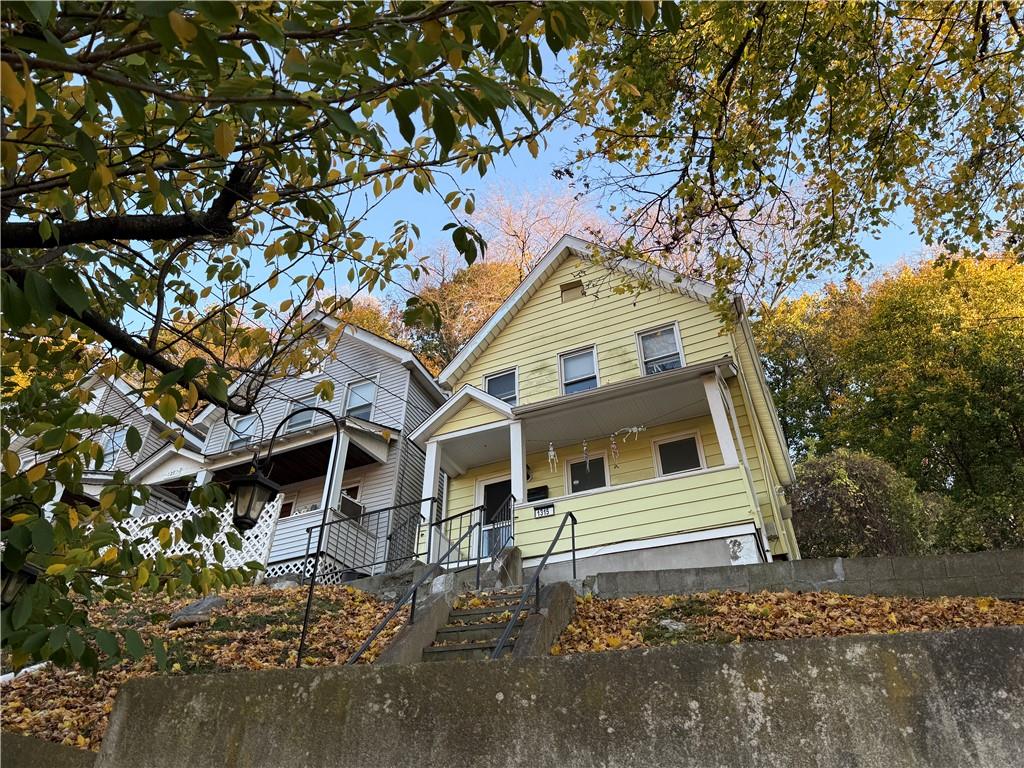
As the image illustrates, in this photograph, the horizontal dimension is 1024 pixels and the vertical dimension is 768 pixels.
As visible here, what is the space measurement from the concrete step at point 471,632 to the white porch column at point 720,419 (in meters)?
5.80

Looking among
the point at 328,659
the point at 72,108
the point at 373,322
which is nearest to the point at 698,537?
the point at 328,659

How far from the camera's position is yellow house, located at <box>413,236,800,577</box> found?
1142 centimetres

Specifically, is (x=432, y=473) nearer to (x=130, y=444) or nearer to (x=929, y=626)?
(x=929, y=626)

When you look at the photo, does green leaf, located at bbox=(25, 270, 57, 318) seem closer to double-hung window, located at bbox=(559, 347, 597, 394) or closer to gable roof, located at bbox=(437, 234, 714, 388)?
double-hung window, located at bbox=(559, 347, 597, 394)

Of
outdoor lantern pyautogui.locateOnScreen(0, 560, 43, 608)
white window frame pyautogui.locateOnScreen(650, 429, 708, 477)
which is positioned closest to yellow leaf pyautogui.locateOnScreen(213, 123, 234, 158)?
outdoor lantern pyautogui.locateOnScreen(0, 560, 43, 608)

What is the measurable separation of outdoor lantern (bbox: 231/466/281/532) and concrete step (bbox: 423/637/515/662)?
90.2 inches

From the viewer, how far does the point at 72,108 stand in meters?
3.87

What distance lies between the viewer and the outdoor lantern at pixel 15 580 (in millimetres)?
2895

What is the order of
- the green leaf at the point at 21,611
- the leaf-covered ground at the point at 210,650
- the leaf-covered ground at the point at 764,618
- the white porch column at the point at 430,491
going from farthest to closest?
the white porch column at the point at 430,491
the leaf-covered ground at the point at 764,618
the leaf-covered ground at the point at 210,650
the green leaf at the point at 21,611

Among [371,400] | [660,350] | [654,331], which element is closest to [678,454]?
[660,350]

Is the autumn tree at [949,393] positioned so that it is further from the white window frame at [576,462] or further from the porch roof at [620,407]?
Answer: the white window frame at [576,462]

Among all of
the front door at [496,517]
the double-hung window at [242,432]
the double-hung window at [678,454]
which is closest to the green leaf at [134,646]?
the front door at [496,517]

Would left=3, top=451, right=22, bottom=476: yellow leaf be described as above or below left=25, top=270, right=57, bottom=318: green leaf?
below

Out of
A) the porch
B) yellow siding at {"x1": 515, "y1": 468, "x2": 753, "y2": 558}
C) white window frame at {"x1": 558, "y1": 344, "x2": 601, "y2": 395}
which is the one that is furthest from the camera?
white window frame at {"x1": 558, "y1": 344, "x2": 601, "y2": 395}
